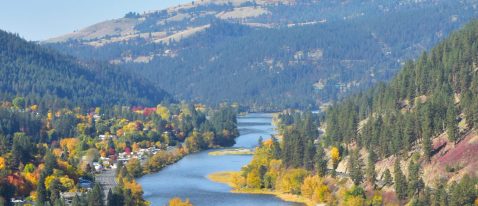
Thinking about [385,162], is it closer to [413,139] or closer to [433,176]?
[413,139]

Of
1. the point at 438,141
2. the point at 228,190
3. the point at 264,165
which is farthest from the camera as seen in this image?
the point at 264,165

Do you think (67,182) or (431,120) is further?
(431,120)

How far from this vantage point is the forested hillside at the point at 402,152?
437 ft

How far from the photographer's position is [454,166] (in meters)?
135

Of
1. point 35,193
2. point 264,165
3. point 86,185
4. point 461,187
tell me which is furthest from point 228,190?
point 461,187

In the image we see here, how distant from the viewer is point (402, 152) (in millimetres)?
152125

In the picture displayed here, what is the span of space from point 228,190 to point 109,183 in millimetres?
21023

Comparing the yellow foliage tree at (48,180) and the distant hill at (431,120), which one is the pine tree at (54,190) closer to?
the yellow foliage tree at (48,180)

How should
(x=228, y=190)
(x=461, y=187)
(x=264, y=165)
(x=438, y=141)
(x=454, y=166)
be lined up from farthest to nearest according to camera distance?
(x=264, y=165) < (x=228, y=190) < (x=438, y=141) < (x=454, y=166) < (x=461, y=187)

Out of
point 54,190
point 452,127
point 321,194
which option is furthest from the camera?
point 321,194

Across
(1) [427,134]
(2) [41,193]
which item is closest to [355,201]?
(1) [427,134]

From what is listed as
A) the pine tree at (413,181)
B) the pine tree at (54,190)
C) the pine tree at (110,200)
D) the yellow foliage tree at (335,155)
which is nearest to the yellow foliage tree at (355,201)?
the pine tree at (413,181)

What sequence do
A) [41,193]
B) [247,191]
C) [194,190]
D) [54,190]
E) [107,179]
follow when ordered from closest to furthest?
[41,193], [54,190], [247,191], [194,190], [107,179]

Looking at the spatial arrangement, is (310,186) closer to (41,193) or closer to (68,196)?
(68,196)
